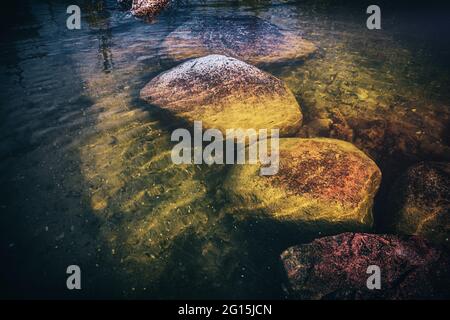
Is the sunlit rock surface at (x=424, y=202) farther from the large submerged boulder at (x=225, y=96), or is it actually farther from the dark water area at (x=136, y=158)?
the large submerged boulder at (x=225, y=96)

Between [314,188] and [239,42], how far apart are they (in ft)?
16.3

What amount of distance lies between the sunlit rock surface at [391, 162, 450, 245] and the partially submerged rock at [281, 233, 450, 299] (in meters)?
0.31

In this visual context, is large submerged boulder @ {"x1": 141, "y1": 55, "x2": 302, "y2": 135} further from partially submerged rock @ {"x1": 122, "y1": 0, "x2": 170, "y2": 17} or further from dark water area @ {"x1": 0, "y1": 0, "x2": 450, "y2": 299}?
partially submerged rock @ {"x1": 122, "y1": 0, "x2": 170, "y2": 17}

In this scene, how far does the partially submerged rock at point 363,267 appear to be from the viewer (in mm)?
2975

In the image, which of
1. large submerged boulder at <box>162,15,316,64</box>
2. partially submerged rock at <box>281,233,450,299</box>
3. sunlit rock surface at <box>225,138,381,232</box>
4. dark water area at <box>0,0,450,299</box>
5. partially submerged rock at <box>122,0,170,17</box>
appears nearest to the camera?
partially submerged rock at <box>281,233,450,299</box>

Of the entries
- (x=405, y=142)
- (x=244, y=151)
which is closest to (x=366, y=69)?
(x=405, y=142)

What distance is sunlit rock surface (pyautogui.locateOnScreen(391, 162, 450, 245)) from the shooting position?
349cm

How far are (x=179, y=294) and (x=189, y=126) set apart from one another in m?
2.57

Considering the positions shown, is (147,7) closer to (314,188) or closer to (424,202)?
(314,188)

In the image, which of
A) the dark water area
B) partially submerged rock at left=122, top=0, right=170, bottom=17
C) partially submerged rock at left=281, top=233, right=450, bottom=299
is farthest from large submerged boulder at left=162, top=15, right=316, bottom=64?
partially submerged rock at left=281, top=233, right=450, bottom=299

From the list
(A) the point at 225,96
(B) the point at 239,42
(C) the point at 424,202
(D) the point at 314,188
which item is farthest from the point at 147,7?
(C) the point at 424,202

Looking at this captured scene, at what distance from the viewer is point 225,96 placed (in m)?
4.93

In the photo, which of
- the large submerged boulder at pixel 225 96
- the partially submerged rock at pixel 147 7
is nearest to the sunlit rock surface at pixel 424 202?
the large submerged boulder at pixel 225 96

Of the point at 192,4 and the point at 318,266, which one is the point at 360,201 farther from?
the point at 192,4
